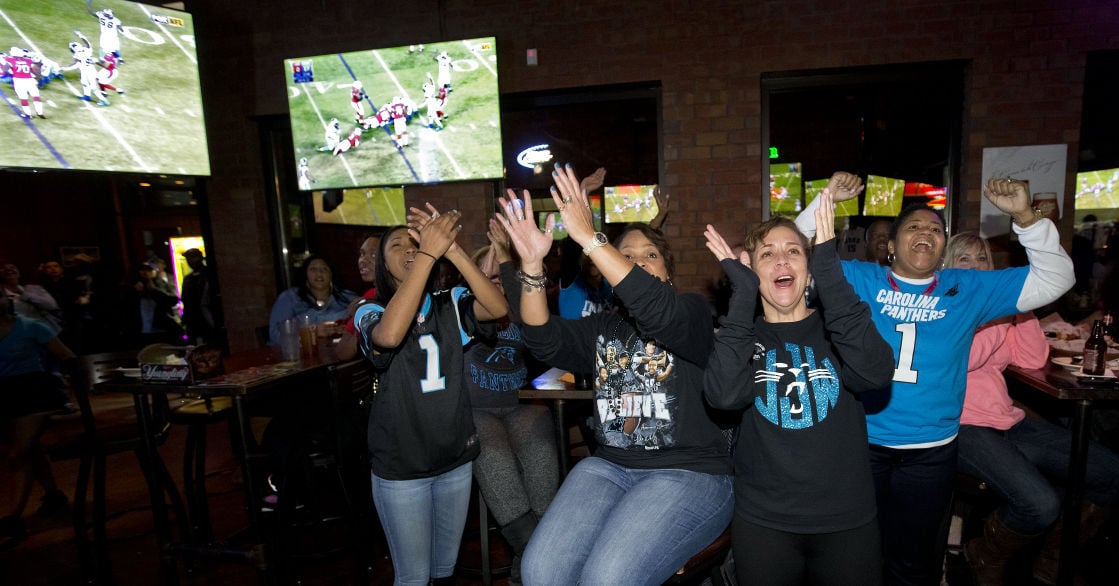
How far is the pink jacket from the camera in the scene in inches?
104

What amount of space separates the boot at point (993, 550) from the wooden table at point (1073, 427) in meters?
0.23

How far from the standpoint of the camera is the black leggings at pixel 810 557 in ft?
5.71

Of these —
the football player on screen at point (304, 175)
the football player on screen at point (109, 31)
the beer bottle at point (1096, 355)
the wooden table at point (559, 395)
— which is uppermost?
the football player on screen at point (109, 31)

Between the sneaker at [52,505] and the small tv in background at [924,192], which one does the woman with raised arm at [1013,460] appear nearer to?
the small tv in background at [924,192]

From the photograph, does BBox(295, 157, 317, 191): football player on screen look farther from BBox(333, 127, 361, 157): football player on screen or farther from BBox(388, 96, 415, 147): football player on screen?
BBox(388, 96, 415, 147): football player on screen

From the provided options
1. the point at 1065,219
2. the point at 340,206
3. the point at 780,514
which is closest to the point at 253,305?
the point at 340,206

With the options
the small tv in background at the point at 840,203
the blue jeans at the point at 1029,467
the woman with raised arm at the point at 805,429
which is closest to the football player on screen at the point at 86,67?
the woman with raised arm at the point at 805,429

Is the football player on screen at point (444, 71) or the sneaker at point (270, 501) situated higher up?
the football player on screen at point (444, 71)

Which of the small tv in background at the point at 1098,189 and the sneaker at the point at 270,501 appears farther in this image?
the small tv in background at the point at 1098,189

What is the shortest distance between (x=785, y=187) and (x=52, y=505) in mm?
6467

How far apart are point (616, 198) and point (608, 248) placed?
3804 mm

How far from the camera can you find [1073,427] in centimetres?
251

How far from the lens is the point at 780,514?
Result: 176 centimetres

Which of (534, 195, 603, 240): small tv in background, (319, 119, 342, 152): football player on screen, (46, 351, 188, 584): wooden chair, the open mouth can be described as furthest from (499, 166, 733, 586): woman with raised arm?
(319, 119, 342, 152): football player on screen
